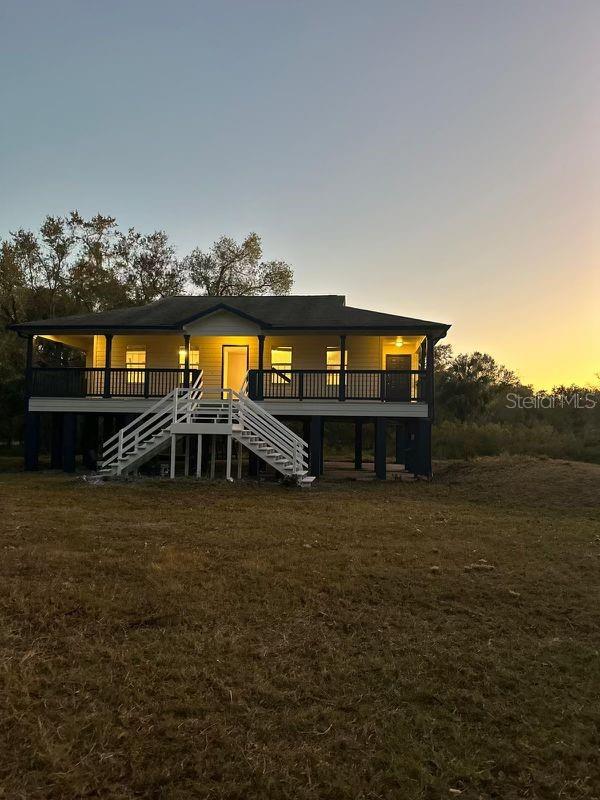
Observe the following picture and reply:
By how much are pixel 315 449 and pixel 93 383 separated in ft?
→ 29.5

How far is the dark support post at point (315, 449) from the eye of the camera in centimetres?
1782

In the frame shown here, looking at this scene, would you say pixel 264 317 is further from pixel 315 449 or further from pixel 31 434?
pixel 31 434

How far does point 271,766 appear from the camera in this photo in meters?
2.78

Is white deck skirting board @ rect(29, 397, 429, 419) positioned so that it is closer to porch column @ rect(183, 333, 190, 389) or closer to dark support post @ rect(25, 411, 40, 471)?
dark support post @ rect(25, 411, 40, 471)

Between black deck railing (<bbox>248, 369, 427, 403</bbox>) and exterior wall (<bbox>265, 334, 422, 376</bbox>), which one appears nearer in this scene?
black deck railing (<bbox>248, 369, 427, 403</bbox>)

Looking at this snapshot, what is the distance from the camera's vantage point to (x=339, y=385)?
61.5ft

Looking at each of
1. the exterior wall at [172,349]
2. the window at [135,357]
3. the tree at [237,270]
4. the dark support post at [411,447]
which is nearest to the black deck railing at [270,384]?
the exterior wall at [172,349]

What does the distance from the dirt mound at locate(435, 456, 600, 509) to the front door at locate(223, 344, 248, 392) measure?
871cm

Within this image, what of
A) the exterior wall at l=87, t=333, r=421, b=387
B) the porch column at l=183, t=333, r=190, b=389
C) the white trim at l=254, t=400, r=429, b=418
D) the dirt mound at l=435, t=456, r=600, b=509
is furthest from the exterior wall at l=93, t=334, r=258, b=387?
the dirt mound at l=435, t=456, r=600, b=509

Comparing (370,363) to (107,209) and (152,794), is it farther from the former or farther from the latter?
(107,209)

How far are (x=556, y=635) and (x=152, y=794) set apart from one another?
3732 mm

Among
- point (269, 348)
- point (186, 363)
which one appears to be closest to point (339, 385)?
point (269, 348)

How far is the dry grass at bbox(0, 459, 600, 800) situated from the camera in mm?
2771

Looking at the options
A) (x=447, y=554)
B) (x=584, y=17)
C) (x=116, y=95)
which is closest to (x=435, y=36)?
(x=584, y=17)
